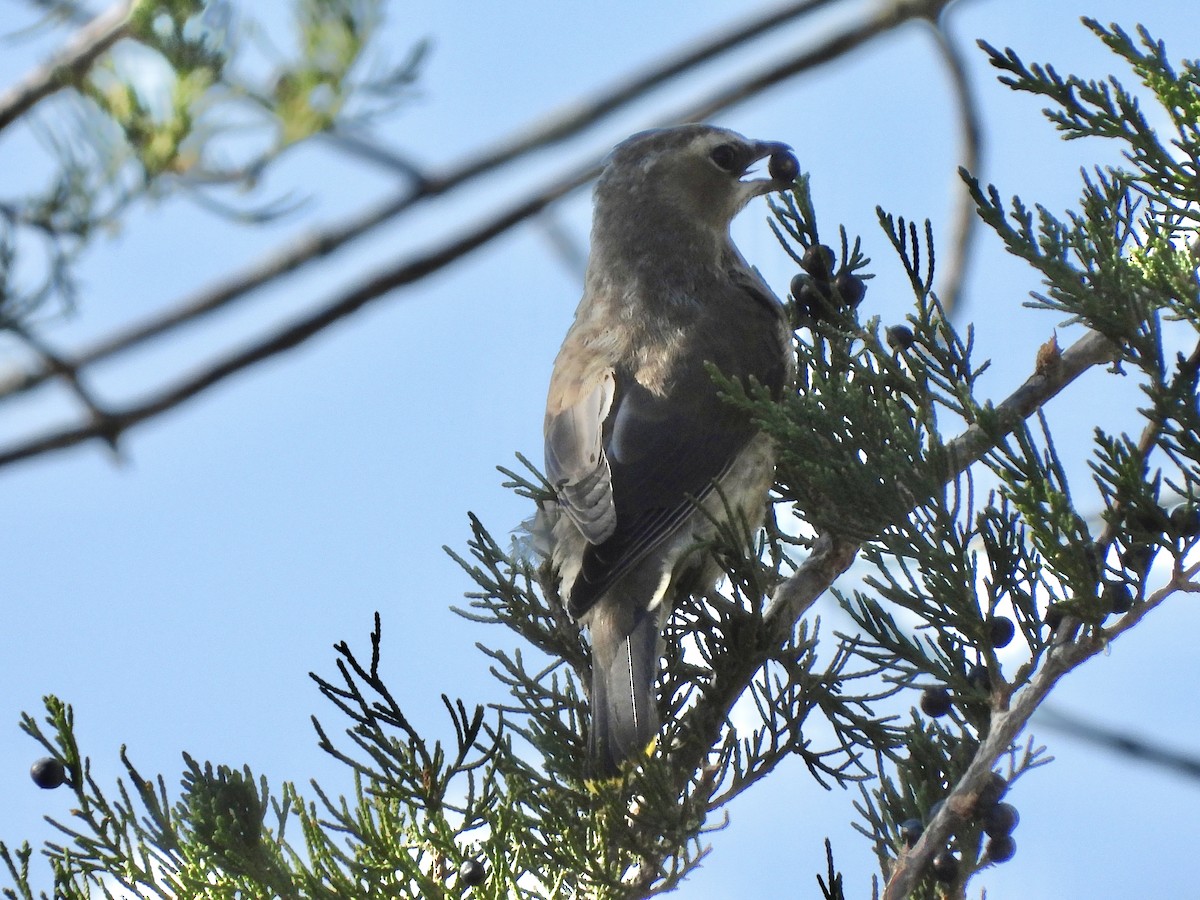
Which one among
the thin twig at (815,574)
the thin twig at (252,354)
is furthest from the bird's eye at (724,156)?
the thin twig at (815,574)

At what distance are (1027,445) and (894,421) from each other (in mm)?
272

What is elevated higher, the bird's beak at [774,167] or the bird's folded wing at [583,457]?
the bird's beak at [774,167]

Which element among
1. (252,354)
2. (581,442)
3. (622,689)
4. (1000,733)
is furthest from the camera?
(581,442)

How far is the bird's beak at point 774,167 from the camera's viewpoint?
4645 mm

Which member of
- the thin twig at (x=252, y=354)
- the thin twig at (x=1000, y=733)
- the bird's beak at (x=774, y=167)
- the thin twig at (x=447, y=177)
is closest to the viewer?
the thin twig at (x=1000, y=733)

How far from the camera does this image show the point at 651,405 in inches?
160

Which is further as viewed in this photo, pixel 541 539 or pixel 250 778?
pixel 541 539

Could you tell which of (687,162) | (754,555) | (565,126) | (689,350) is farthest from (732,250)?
(754,555)

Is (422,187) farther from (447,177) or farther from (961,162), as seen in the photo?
(961,162)

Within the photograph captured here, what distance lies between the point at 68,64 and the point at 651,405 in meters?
1.76

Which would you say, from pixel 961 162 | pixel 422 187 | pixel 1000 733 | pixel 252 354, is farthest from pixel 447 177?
pixel 961 162

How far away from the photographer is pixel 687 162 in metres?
5.22

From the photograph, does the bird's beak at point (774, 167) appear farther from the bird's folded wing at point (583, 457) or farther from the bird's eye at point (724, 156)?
the bird's folded wing at point (583, 457)

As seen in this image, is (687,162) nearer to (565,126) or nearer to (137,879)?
(565,126)
